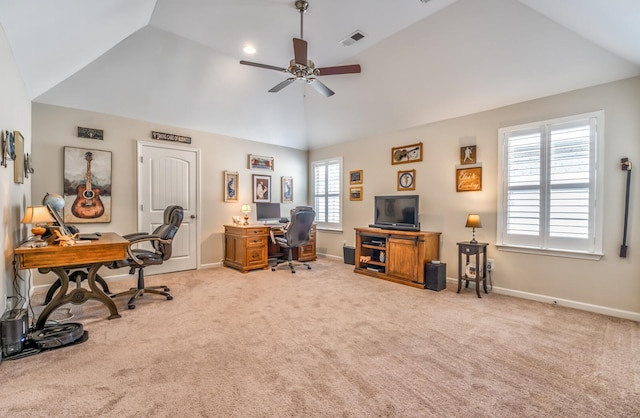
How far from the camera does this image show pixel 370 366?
2.17 m

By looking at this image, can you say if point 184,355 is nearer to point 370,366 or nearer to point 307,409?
point 307,409

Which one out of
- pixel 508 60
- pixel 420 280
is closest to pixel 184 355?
pixel 420 280

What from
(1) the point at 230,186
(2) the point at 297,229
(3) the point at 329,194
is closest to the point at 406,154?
(3) the point at 329,194

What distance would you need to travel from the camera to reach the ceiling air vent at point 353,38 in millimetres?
3762

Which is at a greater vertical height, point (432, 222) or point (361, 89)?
point (361, 89)

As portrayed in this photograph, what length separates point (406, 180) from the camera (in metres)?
5.17

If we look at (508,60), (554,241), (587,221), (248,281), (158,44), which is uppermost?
(158,44)

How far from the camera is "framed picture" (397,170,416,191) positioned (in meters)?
5.06

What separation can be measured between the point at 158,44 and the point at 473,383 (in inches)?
202

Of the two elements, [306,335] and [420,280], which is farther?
[420,280]

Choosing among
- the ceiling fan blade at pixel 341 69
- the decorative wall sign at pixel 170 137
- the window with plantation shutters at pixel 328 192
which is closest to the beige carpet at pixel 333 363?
the decorative wall sign at pixel 170 137

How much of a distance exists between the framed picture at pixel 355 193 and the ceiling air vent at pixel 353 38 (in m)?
2.77

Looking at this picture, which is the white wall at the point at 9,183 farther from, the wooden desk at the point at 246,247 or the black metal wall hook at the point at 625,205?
the black metal wall hook at the point at 625,205

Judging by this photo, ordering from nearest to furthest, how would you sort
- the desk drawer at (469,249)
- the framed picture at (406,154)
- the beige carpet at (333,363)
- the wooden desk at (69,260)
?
1. the beige carpet at (333,363)
2. the wooden desk at (69,260)
3. the desk drawer at (469,249)
4. the framed picture at (406,154)
